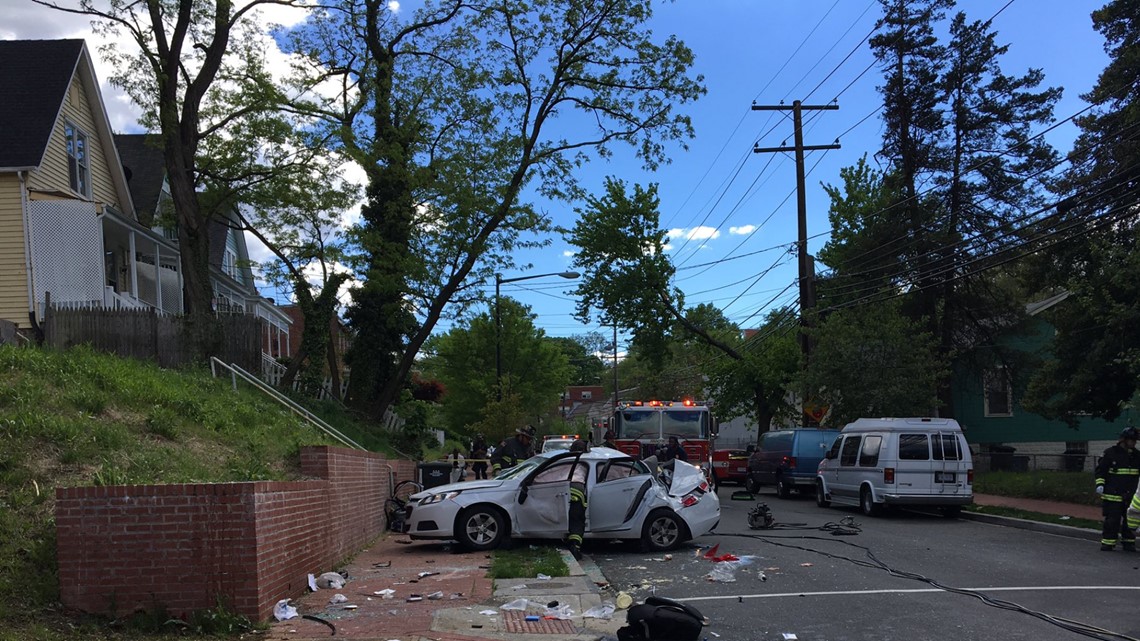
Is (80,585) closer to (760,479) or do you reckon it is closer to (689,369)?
(760,479)

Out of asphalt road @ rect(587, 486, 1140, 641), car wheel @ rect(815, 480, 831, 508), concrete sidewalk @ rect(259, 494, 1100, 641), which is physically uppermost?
concrete sidewalk @ rect(259, 494, 1100, 641)

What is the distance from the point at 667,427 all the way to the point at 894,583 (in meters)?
15.2

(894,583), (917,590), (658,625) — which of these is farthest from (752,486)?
(658,625)

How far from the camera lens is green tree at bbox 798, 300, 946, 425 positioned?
2494 centimetres

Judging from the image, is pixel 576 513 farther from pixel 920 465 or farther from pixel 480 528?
pixel 920 465

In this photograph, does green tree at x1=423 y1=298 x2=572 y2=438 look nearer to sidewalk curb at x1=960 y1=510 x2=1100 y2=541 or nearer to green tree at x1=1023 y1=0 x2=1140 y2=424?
green tree at x1=1023 y1=0 x2=1140 y2=424

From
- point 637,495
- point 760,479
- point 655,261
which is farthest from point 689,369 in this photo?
point 637,495

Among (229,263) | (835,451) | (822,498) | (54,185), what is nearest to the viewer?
(835,451)

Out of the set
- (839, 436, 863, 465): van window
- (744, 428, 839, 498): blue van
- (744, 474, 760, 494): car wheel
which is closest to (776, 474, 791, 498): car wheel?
(744, 428, 839, 498): blue van

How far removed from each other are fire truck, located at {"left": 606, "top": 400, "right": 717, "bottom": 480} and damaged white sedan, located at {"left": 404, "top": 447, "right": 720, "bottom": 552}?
36.5 feet

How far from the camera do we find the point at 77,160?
23.2 m

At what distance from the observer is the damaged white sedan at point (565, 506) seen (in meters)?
13.3

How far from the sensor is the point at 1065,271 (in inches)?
950

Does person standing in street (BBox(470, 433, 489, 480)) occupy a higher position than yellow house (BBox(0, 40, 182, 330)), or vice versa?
yellow house (BBox(0, 40, 182, 330))
